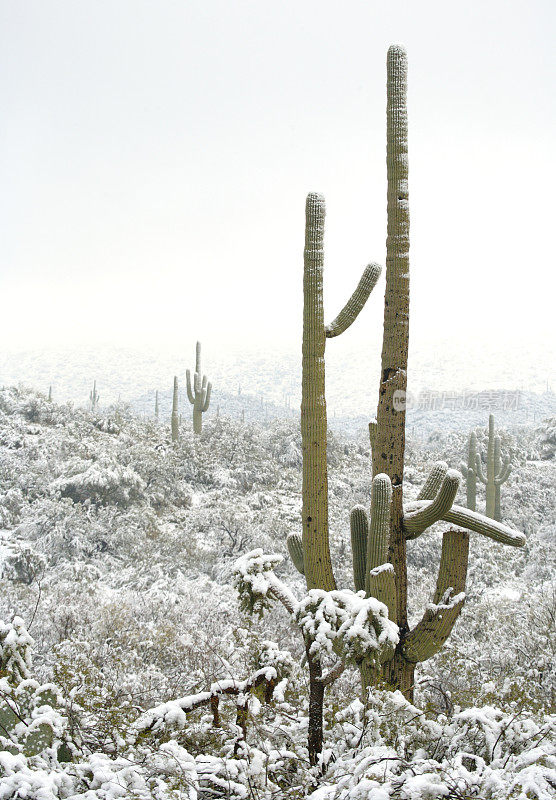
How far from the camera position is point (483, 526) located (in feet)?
12.4

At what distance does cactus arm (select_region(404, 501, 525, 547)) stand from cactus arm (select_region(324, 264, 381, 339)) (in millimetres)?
1532

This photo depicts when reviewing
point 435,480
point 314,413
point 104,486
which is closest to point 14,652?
point 314,413

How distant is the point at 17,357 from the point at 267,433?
4172 centimetres

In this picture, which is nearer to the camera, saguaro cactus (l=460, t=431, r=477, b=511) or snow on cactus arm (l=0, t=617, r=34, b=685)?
snow on cactus arm (l=0, t=617, r=34, b=685)

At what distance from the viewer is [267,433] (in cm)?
2345

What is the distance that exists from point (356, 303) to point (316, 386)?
73cm

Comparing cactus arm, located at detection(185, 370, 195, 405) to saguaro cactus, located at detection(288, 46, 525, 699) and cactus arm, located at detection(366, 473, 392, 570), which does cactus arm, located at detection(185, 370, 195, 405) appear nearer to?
saguaro cactus, located at detection(288, 46, 525, 699)

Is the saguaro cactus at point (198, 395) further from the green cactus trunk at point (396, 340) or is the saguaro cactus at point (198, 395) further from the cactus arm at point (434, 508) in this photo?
the cactus arm at point (434, 508)

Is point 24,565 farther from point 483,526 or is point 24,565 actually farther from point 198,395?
point 198,395

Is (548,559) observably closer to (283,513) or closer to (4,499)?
(283,513)

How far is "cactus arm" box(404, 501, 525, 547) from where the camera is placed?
12.4ft

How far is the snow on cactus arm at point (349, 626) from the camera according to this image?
2435 millimetres

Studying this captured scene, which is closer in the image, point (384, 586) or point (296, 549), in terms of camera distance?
point (384, 586)

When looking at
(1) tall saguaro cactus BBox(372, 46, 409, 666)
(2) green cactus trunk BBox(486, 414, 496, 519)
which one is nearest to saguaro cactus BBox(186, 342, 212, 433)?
(2) green cactus trunk BBox(486, 414, 496, 519)
